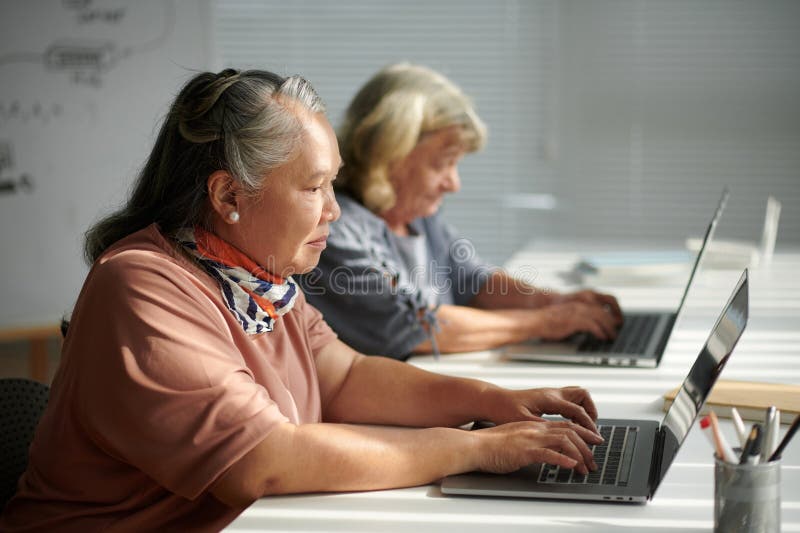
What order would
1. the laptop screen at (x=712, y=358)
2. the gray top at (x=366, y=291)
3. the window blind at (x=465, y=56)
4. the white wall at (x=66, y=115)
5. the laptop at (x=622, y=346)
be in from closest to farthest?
the laptop screen at (x=712, y=358) → the laptop at (x=622, y=346) → the gray top at (x=366, y=291) → the white wall at (x=66, y=115) → the window blind at (x=465, y=56)

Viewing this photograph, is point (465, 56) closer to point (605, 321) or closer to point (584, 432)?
point (605, 321)

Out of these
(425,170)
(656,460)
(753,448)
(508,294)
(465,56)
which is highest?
(465,56)

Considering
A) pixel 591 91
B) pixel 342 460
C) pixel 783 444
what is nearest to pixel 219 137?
pixel 342 460

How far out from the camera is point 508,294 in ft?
8.16

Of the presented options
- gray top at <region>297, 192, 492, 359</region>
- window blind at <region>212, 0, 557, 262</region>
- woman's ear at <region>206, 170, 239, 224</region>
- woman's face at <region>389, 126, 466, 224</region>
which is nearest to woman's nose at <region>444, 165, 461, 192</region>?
woman's face at <region>389, 126, 466, 224</region>

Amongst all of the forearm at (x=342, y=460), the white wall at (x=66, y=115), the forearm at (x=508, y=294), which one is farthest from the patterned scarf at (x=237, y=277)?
the white wall at (x=66, y=115)

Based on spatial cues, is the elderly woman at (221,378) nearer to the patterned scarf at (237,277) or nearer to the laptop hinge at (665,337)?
the patterned scarf at (237,277)

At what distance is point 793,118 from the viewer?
396 centimetres

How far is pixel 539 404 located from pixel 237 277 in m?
0.49

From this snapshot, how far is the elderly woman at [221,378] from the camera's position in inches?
44.9

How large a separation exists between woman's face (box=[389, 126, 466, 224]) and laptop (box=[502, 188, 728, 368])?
17.8 inches

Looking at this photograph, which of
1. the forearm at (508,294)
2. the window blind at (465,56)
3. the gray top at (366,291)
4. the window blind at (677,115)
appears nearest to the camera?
the gray top at (366,291)

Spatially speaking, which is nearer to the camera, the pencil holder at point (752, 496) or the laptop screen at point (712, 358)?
the pencil holder at point (752, 496)

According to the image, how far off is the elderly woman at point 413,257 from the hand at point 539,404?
51 centimetres
